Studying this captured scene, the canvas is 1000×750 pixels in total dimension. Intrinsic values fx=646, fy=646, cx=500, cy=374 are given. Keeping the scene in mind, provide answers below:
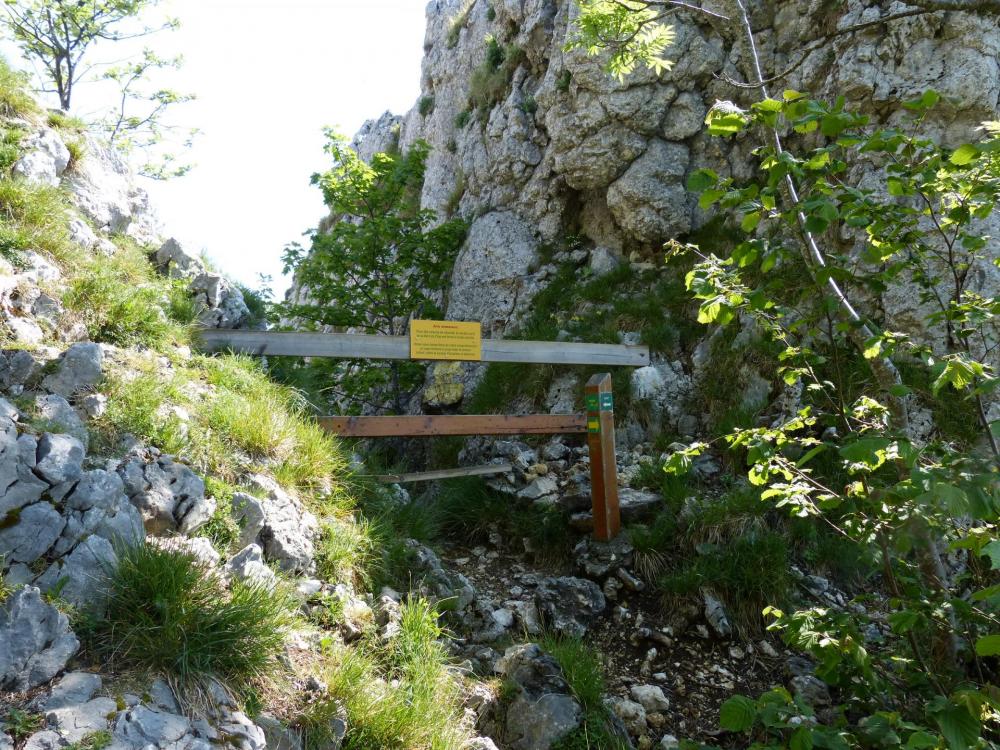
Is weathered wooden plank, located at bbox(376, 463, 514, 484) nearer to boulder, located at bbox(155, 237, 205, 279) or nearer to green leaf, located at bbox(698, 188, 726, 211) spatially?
boulder, located at bbox(155, 237, 205, 279)

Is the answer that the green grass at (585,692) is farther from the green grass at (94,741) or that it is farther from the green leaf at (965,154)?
the green leaf at (965,154)

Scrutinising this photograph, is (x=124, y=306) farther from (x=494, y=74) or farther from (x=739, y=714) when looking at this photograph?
(x=494, y=74)

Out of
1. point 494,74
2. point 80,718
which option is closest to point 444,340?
point 80,718

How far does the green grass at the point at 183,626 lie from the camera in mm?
2986

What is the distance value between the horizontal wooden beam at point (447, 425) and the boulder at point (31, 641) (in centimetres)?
270

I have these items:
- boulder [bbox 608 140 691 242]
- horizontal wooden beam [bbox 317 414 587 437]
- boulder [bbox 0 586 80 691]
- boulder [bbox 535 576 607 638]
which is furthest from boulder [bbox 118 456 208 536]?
boulder [bbox 608 140 691 242]

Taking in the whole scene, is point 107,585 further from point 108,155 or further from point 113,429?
point 108,155

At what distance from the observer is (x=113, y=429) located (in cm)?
394

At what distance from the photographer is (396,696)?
3.58 metres

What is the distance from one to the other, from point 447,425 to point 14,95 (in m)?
5.11

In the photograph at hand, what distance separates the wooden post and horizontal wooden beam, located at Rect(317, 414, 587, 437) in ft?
0.85

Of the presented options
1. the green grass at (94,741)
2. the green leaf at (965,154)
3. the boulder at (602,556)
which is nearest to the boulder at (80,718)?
the green grass at (94,741)

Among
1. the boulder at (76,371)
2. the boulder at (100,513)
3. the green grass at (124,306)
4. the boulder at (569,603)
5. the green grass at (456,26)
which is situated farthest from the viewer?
the green grass at (456,26)

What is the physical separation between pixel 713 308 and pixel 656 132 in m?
7.99
